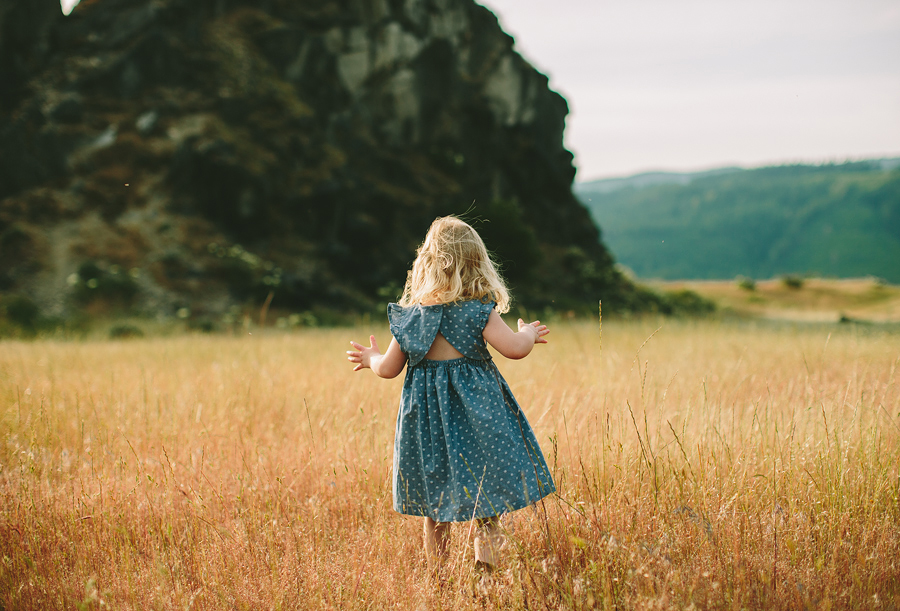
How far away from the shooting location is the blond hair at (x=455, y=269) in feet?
8.87

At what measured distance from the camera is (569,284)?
3703 centimetres

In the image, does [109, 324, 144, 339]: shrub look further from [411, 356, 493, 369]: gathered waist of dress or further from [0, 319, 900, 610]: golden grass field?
[411, 356, 493, 369]: gathered waist of dress

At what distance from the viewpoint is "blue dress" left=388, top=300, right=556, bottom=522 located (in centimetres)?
252

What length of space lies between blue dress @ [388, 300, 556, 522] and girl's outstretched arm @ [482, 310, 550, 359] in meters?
0.04

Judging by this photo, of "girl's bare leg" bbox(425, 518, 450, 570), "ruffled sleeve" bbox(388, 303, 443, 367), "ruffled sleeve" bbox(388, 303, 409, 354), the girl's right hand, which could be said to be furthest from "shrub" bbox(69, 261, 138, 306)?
"girl's bare leg" bbox(425, 518, 450, 570)

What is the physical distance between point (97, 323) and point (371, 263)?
42.1ft

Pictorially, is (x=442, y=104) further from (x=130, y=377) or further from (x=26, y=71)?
(x=130, y=377)

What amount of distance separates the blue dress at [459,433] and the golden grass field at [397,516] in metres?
0.23

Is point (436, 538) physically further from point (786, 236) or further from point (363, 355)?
point (786, 236)

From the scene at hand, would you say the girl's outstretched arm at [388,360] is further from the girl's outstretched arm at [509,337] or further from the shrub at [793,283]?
the shrub at [793,283]

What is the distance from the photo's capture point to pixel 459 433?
264 cm

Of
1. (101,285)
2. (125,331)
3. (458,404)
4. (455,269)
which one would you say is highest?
(101,285)

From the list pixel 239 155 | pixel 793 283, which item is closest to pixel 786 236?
pixel 793 283

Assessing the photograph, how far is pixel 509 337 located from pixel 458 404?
0.42 metres
